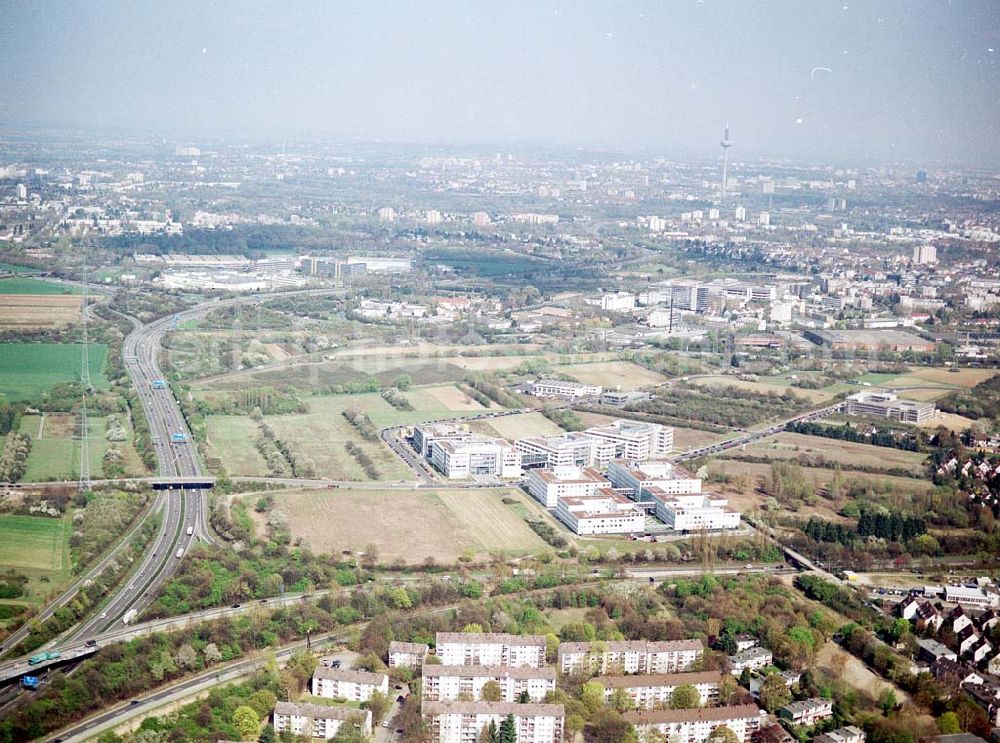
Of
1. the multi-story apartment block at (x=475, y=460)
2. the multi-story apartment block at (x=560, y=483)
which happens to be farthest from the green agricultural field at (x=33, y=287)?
the multi-story apartment block at (x=560, y=483)

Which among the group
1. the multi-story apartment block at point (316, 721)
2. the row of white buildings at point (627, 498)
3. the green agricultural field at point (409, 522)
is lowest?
the multi-story apartment block at point (316, 721)

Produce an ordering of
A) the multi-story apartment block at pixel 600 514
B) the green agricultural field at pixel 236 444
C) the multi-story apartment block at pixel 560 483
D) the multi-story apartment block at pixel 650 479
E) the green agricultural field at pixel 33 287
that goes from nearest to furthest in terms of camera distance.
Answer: the multi-story apartment block at pixel 600 514
the multi-story apartment block at pixel 560 483
the multi-story apartment block at pixel 650 479
the green agricultural field at pixel 236 444
the green agricultural field at pixel 33 287

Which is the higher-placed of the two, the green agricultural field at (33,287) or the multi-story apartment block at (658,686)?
the green agricultural field at (33,287)

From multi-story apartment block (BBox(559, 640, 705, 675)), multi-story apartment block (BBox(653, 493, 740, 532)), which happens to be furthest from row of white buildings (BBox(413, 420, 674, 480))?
multi-story apartment block (BBox(559, 640, 705, 675))

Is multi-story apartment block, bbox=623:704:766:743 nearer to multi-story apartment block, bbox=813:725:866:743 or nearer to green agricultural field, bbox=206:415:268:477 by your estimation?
multi-story apartment block, bbox=813:725:866:743

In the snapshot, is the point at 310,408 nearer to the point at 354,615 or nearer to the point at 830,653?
the point at 354,615

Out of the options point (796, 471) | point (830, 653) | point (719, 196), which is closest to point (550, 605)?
point (830, 653)

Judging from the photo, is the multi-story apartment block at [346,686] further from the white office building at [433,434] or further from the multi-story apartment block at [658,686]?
the white office building at [433,434]
